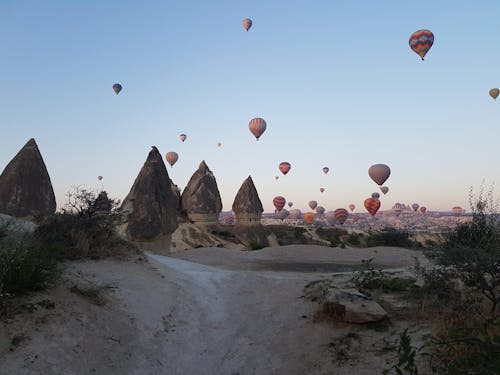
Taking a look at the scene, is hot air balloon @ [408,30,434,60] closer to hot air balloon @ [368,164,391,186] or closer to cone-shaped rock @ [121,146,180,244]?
hot air balloon @ [368,164,391,186]

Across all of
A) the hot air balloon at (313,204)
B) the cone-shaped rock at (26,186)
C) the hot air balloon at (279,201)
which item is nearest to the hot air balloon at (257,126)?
the cone-shaped rock at (26,186)

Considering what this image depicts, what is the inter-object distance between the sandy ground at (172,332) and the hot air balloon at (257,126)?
2906 cm

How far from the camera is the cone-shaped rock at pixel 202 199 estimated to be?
38.3 meters

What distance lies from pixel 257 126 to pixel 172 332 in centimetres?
3247

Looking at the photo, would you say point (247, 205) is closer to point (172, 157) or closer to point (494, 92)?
point (172, 157)

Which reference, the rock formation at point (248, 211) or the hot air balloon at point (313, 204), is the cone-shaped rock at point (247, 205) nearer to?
the rock formation at point (248, 211)

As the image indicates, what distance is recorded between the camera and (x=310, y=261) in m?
17.6

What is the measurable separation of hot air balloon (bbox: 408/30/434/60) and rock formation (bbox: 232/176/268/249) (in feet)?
69.6

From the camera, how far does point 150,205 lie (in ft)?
83.9

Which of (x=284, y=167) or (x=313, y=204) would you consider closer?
(x=284, y=167)

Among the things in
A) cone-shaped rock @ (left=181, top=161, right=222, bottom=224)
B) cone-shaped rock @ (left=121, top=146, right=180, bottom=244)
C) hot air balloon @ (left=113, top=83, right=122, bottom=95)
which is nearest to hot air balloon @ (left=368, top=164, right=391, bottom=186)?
cone-shaped rock @ (left=181, top=161, right=222, bottom=224)

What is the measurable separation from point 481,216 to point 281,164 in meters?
46.3

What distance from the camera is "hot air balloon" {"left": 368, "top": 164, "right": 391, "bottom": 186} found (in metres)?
38.0

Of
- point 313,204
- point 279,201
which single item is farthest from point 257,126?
point 313,204
